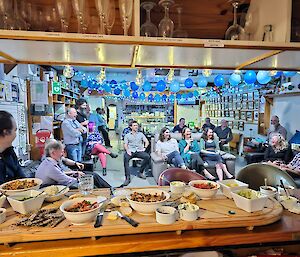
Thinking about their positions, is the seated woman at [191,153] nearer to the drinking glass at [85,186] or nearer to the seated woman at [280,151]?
the seated woman at [280,151]

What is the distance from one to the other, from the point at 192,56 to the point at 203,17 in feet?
1.25

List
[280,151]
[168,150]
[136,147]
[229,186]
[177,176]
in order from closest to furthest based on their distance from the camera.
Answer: [229,186]
[177,176]
[280,151]
[168,150]
[136,147]

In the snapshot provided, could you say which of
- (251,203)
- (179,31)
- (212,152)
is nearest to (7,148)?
(179,31)

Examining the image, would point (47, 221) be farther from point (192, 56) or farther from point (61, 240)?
point (192, 56)

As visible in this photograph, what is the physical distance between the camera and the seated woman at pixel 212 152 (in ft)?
15.7

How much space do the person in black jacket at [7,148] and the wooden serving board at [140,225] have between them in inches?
25.2

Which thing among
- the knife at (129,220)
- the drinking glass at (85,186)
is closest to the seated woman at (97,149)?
the drinking glass at (85,186)

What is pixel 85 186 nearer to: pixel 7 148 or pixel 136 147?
pixel 7 148

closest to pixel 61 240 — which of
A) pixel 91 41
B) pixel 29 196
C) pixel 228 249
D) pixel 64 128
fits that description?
pixel 29 196

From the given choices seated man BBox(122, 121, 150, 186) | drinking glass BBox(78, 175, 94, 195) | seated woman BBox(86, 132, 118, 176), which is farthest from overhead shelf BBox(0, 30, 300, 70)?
seated woman BBox(86, 132, 118, 176)

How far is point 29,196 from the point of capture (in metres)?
1.36

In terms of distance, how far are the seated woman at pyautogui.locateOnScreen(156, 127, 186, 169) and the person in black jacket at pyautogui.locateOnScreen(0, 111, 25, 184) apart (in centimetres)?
321

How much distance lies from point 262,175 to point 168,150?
3044 mm

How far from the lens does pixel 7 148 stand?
1.91 metres
